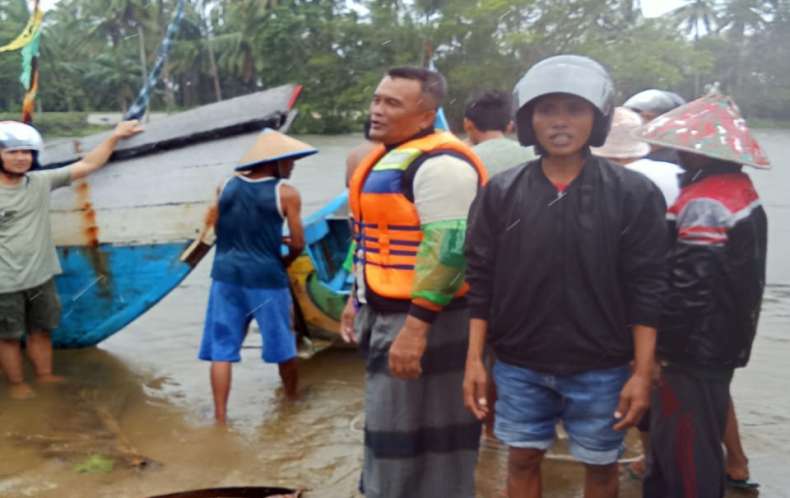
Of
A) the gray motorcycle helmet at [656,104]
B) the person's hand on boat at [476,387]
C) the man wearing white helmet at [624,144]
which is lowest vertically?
the person's hand on boat at [476,387]

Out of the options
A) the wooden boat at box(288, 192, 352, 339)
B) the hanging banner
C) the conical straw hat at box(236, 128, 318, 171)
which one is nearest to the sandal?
the conical straw hat at box(236, 128, 318, 171)

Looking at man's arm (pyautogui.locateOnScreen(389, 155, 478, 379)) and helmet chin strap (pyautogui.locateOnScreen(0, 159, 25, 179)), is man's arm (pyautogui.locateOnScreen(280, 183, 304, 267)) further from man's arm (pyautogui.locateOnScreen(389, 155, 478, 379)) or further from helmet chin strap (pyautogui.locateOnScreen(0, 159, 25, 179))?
man's arm (pyautogui.locateOnScreen(389, 155, 478, 379))

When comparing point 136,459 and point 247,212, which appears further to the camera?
point 247,212

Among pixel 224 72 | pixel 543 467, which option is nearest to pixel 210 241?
pixel 543 467

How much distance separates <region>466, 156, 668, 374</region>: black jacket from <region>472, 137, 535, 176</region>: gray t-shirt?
5.36ft

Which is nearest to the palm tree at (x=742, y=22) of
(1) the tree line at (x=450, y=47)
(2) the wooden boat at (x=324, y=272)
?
(1) the tree line at (x=450, y=47)

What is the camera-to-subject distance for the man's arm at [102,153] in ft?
18.0

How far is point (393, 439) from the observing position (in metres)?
3.14

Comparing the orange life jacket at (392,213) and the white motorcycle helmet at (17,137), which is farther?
the white motorcycle helmet at (17,137)

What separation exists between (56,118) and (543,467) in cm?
4862

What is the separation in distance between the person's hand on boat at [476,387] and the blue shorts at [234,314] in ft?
7.67

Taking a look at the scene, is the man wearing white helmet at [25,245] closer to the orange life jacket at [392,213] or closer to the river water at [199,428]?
the river water at [199,428]

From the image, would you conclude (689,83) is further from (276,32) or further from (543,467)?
(543,467)

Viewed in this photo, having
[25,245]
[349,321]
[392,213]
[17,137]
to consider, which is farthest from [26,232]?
A: [392,213]
